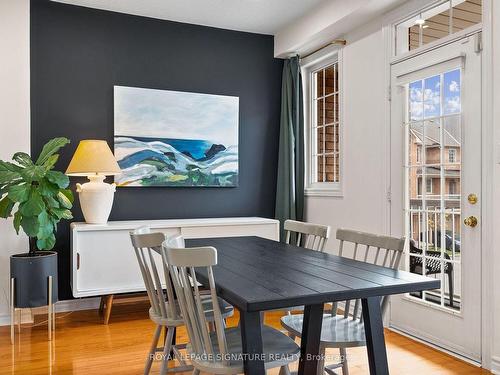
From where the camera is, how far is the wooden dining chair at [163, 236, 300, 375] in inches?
63.9

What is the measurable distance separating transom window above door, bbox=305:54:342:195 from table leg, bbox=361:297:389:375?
2541 millimetres

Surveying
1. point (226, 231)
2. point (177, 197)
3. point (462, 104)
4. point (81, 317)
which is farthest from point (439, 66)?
point (81, 317)

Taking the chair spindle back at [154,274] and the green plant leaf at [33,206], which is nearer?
the chair spindle back at [154,274]

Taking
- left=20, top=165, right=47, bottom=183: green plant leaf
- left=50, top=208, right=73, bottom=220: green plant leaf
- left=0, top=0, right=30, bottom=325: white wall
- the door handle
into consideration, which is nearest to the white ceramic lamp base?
left=50, top=208, right=73, bottom=220: green plant leaf

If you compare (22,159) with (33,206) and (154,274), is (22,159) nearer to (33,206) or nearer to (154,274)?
(33,206)

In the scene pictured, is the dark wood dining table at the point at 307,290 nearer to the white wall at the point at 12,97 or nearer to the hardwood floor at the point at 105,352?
the hardwood floor at the point at 105,352

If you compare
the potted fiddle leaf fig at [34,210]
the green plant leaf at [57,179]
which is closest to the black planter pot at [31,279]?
the potted fiddle leaf fig at [34,210]

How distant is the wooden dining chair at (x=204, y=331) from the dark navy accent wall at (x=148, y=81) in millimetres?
2560

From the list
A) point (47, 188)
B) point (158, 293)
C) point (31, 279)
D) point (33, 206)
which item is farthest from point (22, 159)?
point (158, 293)

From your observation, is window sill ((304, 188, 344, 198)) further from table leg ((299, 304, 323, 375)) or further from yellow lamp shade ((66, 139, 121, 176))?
table leg ((299, 304, 323, 375))

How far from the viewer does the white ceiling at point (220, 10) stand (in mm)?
3984

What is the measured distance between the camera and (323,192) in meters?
4.45

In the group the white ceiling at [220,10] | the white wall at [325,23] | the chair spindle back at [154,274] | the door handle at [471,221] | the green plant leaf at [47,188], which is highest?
the white ceiling at [220,10]

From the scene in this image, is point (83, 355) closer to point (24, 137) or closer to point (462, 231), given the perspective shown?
point (24, 137)
